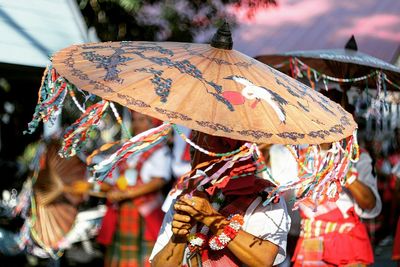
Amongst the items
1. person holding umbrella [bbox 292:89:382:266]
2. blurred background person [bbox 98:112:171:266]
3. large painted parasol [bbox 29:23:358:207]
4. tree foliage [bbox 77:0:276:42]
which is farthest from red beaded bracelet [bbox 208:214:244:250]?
tree foliage [bbox 77:0:276:42]

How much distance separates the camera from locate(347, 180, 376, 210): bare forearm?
379cm

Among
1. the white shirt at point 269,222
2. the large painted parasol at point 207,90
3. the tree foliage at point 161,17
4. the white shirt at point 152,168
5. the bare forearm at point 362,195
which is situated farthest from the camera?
the tree foliage at point 161,17

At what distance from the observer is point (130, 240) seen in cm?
407

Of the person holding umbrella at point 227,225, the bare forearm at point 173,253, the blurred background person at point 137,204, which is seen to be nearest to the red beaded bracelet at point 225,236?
the person holding umbrella at point 227,225

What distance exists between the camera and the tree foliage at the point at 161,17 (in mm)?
7234

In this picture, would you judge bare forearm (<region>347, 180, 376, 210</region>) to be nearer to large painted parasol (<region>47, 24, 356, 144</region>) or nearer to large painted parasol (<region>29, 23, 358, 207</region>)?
large painted parasol (<region>29, 23, 358, 207</region>)

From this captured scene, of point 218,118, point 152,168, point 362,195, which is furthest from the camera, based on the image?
point 152,168

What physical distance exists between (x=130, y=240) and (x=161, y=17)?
3880mm

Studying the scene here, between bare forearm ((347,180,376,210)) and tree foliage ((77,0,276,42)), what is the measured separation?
376 cm

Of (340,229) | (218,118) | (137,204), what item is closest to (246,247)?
(218,118)

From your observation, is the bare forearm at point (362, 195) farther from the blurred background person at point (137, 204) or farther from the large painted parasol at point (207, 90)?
the large painted parasol at point (207, 90)

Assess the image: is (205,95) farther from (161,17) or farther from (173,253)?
(161,17)

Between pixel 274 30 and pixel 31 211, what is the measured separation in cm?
450

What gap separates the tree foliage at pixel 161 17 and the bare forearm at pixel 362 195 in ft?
12.3
